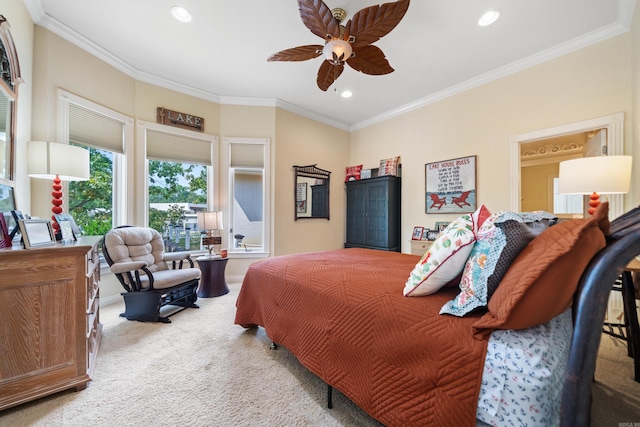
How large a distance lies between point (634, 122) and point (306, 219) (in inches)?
158

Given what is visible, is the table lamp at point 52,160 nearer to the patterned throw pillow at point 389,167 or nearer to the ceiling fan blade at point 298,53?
the ceiling fan blade at point 298,53

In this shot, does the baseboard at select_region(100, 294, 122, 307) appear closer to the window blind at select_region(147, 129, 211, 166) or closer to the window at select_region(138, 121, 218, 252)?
the window at select_region(138, 121, 218, 252)

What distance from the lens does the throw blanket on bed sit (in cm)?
92

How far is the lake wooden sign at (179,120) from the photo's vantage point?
3.57m

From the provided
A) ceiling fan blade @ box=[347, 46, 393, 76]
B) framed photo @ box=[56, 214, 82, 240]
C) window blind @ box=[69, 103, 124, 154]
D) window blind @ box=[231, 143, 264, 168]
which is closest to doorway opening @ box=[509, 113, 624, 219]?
ceiling fan blade @ box=[347, 46, 393, 76]

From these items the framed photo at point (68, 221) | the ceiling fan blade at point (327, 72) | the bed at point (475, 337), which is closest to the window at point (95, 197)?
the framed photo at point (68, 221)

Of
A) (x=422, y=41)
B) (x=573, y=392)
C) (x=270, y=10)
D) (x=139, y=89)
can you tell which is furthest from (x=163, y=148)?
(x=573, y=392)

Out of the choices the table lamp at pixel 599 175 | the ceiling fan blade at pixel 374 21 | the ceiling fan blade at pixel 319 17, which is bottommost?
the table lamp at pixel 599 175

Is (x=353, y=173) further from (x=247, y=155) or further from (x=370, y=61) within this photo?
(x=370, y=61)

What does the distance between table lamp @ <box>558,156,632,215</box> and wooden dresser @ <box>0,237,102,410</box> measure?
3.66 metres

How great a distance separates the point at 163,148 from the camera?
3.62 meters

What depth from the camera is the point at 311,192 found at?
4.66 m

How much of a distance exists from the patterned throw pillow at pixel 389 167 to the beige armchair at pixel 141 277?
3318 millimetres

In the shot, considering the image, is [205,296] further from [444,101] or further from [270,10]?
[444,101]
